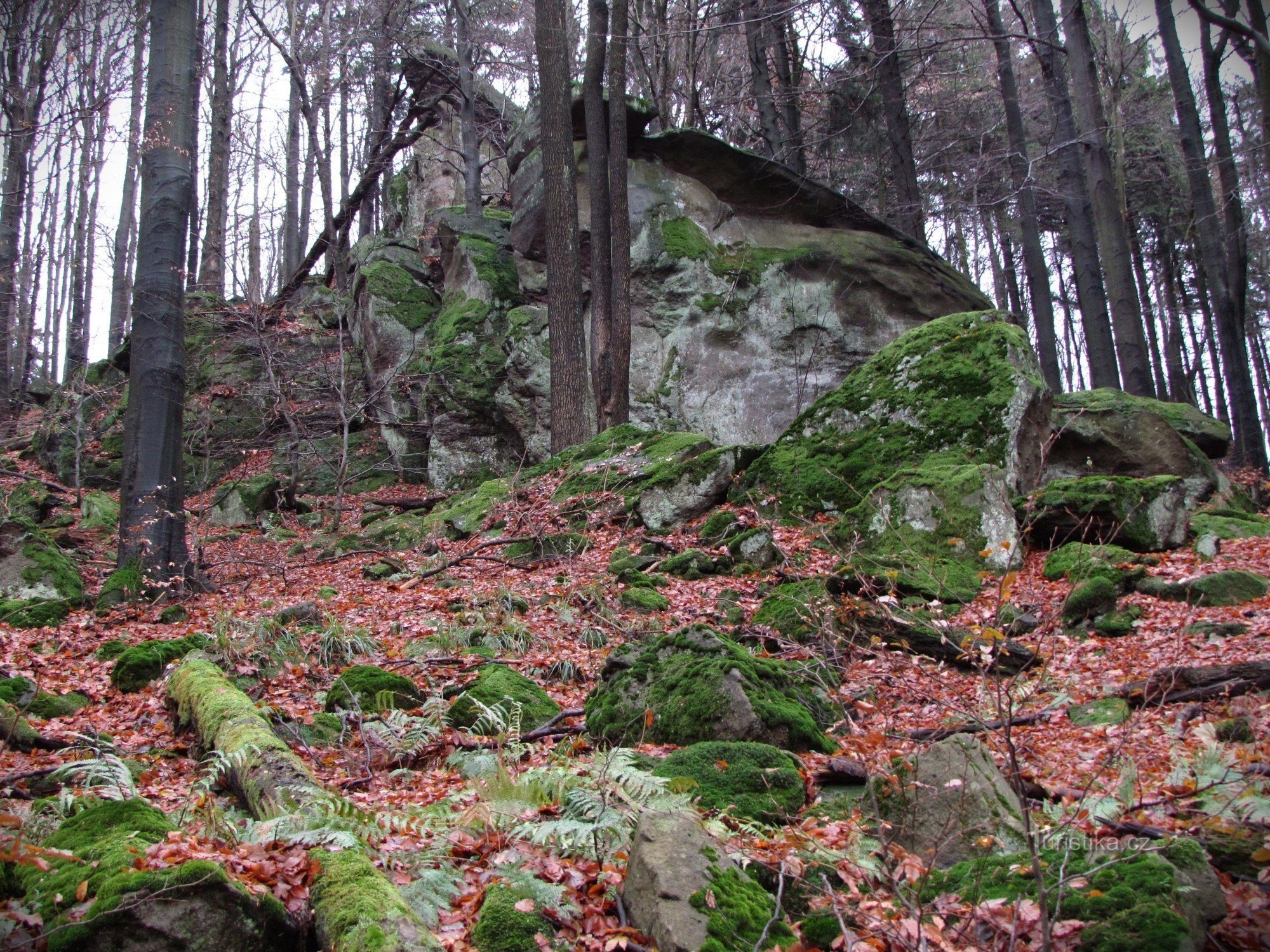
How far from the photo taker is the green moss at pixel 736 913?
264 cm

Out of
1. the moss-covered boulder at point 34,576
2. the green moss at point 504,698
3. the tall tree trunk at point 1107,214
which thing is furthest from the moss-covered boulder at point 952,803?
the tall tree trunk at point 1107,214

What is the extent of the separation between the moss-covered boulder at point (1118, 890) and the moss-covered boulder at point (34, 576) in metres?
8.53

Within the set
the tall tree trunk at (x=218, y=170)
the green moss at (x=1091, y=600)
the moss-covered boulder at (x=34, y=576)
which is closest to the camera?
the green moss at (x=1091, y=600)

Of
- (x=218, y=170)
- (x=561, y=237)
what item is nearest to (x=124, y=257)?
(x=218, y=170)

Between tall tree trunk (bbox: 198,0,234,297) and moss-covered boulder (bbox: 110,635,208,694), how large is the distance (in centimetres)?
1604

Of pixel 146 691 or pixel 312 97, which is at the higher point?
pixel 312 97

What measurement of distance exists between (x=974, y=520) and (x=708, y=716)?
4.17m

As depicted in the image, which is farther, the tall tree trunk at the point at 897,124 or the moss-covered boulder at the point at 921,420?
the tall tree trunk at the point at 897,124

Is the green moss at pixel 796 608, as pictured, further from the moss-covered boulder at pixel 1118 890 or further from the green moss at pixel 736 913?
the green moss at pixel 736 913

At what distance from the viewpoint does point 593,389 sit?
14375 millimetres

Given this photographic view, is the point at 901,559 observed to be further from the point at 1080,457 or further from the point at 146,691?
the point at 146,691

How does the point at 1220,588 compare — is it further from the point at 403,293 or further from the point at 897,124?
the point at 403,293

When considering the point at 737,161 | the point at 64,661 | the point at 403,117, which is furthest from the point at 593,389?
the point at 403,117

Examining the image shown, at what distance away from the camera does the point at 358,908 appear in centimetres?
262
